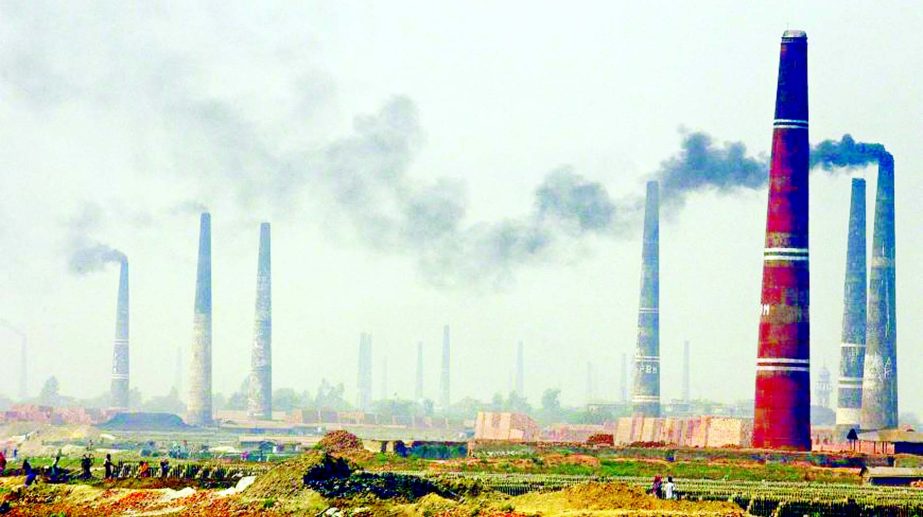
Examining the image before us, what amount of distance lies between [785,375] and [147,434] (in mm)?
73555

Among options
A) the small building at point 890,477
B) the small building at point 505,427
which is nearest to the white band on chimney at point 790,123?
the small building at point 890,477

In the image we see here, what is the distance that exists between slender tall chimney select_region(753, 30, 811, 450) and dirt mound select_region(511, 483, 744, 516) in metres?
27.2

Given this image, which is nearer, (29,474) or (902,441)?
(29,474)

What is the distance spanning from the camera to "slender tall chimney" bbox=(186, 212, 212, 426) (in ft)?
484

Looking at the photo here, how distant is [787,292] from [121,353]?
333 feet

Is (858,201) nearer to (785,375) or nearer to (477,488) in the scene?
(785,375)

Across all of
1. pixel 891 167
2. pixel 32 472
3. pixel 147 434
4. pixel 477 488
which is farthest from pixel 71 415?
pixel 477 488

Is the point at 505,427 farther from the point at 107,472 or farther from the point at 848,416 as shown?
the point at 107,472

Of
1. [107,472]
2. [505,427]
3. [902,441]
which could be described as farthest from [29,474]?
[505,427]

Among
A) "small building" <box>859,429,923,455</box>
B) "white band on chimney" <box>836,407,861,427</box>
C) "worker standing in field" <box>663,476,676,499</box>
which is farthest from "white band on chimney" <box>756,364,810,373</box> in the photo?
"white band on chimney" <box>836,407,861,427</box>

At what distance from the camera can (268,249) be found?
151875 millimetres

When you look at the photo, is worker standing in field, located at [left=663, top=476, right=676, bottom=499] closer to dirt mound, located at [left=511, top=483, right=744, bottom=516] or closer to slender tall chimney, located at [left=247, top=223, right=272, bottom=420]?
dirt mound, located at [left=511, top=483, right=744, bottom=516]

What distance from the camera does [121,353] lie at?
6501 inches

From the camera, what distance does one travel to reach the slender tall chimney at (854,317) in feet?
370
